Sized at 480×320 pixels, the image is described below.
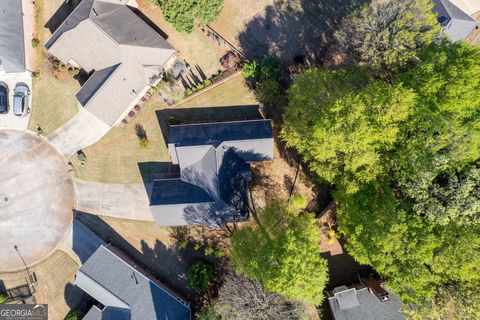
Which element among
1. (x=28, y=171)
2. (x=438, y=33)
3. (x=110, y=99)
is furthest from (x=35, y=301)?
(x=438, y=33)

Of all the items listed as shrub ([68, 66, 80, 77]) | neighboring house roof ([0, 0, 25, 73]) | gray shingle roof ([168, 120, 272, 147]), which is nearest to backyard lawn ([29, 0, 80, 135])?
shrub ([68, 66, 80, 77])

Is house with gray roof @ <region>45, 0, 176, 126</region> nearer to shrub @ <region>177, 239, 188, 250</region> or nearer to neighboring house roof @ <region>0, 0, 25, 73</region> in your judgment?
neighboring house roof @ <region>0, 0, 25, 73</region>

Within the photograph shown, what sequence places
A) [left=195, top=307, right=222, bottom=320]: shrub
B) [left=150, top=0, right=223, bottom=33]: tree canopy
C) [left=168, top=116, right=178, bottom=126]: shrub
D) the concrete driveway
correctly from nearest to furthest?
[left=150, top=0, right=223, bottom=33]: tree canopy → [left=195, top=307, right=222, bottom=320]: shrub → [left=168, top=116, right=178, bottom=126]: shrub → the concrete driveway

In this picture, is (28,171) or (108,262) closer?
(108,262)

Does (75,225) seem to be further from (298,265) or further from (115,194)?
(298,265)

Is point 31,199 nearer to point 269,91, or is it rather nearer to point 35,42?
point 35,42

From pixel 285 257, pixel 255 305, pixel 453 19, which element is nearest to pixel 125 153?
pixel 285 257
